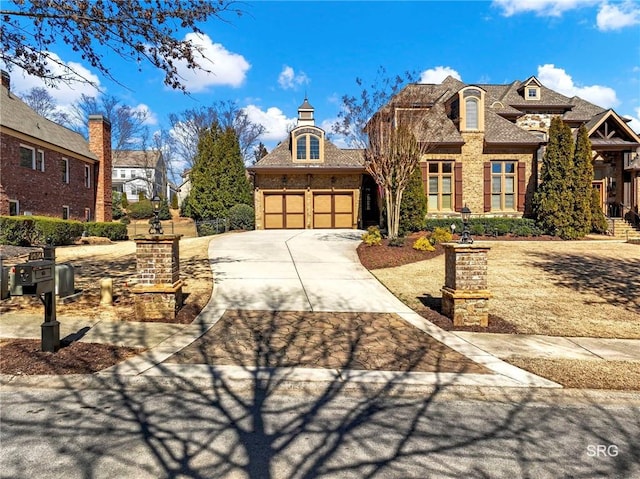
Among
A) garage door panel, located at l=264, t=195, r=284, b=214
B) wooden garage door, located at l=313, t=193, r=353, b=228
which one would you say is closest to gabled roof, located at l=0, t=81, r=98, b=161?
garage door panel, located at l=264, t=195, r=284, b=214

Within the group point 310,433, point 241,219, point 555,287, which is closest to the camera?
point 310,433

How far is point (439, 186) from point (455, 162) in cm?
144

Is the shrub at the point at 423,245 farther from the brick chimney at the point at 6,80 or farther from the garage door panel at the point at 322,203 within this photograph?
the brick chimney at the point at 6,80

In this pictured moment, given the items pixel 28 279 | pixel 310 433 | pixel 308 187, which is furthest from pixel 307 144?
pixel 310 433

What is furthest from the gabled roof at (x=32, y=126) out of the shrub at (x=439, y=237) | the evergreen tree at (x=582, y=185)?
the evergreen tree at (x=582, y=185)

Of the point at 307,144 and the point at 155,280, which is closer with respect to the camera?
the point at 155,280

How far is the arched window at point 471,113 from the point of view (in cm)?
1936

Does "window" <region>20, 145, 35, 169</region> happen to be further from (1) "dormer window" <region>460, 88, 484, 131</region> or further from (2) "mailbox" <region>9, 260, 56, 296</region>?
(1) "dormer window" <region>460, 88, 484, 131</region>

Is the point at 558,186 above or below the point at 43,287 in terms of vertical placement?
above

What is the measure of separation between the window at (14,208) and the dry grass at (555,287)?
58.2 ft

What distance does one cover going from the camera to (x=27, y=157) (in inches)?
761

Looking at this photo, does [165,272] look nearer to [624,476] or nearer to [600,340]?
[624,476]

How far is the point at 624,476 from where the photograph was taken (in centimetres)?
271

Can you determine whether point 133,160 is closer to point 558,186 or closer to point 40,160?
point 40,160
